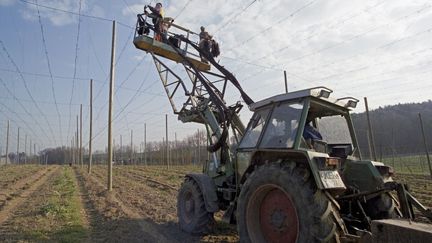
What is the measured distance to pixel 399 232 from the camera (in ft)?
10.8

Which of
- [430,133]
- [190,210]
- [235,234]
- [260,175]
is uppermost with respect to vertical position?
[430,133]

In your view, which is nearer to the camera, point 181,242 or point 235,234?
point 181,242

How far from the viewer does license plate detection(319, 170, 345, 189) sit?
447 cm

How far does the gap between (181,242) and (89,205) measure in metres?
6.03

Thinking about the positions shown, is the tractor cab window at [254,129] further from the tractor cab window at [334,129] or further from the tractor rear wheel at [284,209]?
the tractor cab window at [334,129]

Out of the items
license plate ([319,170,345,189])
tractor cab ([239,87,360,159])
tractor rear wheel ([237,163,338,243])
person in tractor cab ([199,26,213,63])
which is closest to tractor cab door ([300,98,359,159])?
tractor cab ([239,87,360,159])

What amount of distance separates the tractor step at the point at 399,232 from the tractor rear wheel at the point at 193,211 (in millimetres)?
4048

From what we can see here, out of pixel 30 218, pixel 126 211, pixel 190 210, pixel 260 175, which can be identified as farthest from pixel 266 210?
pixel 30 218

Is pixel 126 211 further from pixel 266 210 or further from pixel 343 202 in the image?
pixel 343 202

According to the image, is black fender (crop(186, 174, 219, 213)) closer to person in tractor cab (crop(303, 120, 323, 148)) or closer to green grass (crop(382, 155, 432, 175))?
person in tractor cab (crop(303, 120, 323, 148))

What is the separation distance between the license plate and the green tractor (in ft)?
0.05

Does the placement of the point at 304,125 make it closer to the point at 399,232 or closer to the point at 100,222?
the point at 399,232

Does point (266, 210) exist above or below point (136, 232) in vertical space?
above

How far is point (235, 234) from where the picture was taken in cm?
718
